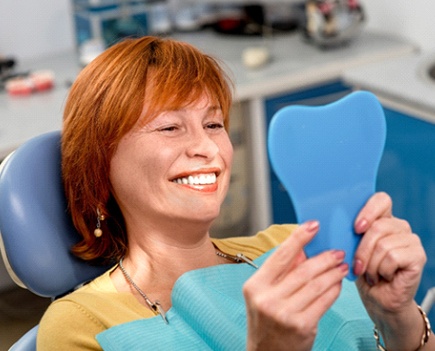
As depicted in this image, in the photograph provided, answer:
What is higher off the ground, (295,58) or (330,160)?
(330,160)

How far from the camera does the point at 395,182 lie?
102 inches

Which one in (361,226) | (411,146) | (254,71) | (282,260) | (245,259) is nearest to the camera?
(282,260)

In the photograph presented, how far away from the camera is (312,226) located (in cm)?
111

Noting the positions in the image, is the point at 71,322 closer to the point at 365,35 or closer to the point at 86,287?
the point at 86,287

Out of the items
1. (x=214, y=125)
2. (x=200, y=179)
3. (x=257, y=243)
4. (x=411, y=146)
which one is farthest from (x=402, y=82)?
(x=200, y=179)

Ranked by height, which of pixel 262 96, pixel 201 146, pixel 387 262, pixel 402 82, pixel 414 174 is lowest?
pixel 414 174

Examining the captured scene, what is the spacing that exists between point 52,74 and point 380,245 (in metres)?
2.07

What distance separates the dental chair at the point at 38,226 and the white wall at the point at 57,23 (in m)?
1.78

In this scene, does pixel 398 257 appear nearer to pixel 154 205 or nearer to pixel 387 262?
pixel 387 262

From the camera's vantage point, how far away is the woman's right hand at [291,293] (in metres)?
1.07

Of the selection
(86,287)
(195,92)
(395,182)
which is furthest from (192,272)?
(395,182)

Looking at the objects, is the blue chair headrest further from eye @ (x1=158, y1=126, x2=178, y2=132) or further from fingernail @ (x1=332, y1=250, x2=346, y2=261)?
fingernail @ (x1=332, y1=250, x2=346, y2=261)

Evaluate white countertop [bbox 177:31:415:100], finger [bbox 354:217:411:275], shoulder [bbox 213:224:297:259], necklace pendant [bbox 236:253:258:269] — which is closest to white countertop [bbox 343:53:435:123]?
white countertop [bbox 177:31:415:100]

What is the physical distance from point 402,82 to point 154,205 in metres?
1.36
